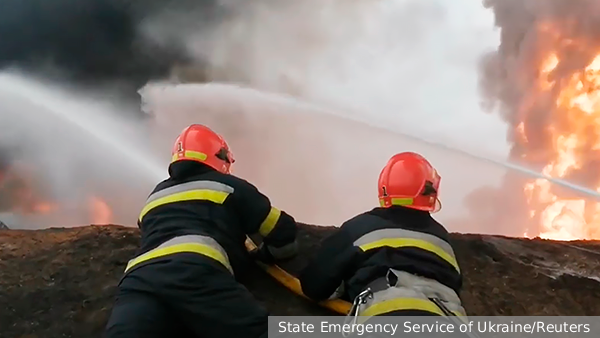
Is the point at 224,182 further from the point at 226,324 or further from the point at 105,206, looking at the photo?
the point at 105,206

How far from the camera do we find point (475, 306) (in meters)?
3.86

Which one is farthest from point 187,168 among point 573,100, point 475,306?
point 573,100

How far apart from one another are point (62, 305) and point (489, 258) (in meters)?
3.26

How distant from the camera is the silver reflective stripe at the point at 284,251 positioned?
11.5 feet

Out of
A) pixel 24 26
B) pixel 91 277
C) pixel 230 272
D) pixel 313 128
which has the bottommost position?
pixel 230 272

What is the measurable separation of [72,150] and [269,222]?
5510mm

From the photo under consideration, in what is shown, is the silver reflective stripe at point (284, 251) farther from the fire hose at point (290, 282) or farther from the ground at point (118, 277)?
the ground at point (118, 277)

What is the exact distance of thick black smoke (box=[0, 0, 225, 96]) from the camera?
26.0 feet

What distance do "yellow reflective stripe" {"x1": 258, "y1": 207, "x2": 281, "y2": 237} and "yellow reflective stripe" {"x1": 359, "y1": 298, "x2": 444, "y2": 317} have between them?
948 mm

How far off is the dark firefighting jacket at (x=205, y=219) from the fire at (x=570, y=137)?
805 centimetres

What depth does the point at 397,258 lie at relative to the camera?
2678mm

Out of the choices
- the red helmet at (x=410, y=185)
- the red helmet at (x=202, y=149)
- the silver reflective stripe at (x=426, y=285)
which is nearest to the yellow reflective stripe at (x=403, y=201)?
the red helmet at (x=410, y=185)

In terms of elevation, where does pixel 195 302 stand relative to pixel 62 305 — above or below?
below
